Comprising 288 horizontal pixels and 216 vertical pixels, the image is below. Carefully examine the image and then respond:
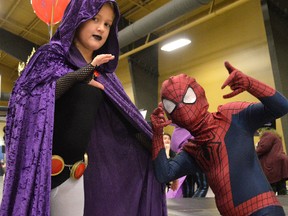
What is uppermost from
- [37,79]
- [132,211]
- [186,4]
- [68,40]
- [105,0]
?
[186,4]

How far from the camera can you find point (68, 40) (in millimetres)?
1126

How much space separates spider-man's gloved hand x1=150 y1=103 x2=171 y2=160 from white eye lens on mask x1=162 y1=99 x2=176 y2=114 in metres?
0.02

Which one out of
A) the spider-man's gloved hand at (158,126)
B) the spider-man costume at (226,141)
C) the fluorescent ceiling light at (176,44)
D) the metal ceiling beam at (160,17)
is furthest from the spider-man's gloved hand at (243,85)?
the fluorescent ceiling light at (176,44)

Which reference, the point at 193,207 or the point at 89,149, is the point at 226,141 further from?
the point at 193,207

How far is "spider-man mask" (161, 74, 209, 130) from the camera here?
1.11 metres

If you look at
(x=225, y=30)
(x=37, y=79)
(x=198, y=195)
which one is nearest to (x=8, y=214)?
(x=37, y=79)

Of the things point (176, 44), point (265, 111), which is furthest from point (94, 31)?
point (176, 44)

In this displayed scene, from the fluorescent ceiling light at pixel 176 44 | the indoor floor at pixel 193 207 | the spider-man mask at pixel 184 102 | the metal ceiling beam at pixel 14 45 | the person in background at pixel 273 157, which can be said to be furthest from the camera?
the metal ceiling beam at pixel 14 45

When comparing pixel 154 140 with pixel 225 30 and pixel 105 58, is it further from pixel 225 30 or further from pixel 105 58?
pixel 225 30

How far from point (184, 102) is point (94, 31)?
388 millimetres

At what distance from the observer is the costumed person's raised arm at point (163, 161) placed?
1143mm

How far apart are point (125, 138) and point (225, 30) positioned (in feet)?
18.5

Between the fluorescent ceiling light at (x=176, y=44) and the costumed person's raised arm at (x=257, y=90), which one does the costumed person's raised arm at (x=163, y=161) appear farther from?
the fluorescent ceiling light at (x=176, y=44)

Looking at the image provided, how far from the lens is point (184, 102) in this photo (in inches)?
43.9
